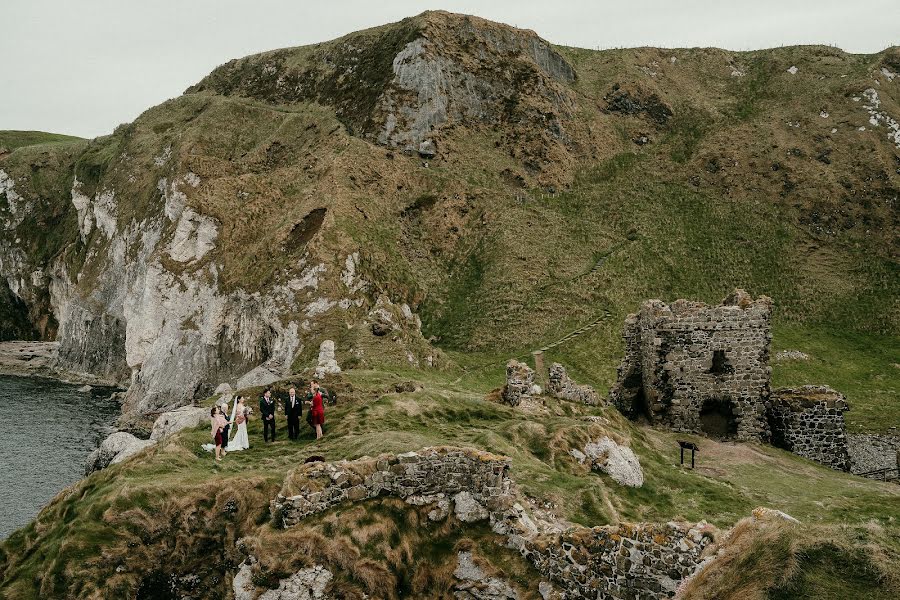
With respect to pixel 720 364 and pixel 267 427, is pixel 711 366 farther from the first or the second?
pixel 267 427

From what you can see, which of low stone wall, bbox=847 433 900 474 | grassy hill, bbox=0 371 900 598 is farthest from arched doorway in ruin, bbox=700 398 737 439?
low stone wall, bbox=847 433 900 474

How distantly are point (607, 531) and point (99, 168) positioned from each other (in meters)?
128

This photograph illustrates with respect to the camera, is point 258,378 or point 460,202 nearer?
point 258,378

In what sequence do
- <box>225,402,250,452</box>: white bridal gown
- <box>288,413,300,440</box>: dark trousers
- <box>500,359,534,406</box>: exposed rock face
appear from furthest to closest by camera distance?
<box>500,359,534,406</box>: exposed rock face, <box>288,413,300,440</box>: dark trousers, <box>225,402,250,452</box>: white bridal gown

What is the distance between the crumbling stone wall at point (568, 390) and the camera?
3017 centimetres

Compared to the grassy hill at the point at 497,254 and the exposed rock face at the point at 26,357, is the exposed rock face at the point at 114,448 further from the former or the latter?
the exposed rock face at the point at 26,357

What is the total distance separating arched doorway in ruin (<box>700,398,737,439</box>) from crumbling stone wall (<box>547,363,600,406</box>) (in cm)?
722

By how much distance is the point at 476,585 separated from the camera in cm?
1430

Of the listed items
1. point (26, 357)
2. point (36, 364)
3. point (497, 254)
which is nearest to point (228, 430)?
point (497, 254)

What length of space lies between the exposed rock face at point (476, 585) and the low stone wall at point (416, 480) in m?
1.15

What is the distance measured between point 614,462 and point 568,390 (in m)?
9.53

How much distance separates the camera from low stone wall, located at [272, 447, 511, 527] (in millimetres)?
15281

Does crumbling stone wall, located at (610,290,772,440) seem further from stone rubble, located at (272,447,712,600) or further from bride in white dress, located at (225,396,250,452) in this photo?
bride in white dress, located at (225,396,250,452)

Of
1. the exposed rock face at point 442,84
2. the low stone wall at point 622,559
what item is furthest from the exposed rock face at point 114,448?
the exposed rock face at point 442,84
